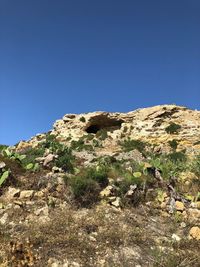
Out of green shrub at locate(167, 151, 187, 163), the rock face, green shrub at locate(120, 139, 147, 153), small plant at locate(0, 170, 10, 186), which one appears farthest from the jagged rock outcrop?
small plant at locate(0, 170, 10, 186)

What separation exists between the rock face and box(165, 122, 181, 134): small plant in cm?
20

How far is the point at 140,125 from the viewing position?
101 feet

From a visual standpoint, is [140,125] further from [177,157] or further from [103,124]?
[177,157]

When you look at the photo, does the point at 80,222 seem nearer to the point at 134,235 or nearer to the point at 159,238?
the point at 134,235

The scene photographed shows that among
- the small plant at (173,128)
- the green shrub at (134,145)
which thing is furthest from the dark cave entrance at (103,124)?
the green shrub at (134,145)

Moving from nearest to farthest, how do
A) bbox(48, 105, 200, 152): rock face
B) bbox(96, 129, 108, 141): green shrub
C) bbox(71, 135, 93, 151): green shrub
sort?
bbox(71, 135, 93, 151): green shrub → bbox(48, 105, 200, 152): rock face → bbox(96, 129, 108, 141): green shrub

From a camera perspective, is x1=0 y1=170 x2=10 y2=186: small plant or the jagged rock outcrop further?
the jagged rock outcrop

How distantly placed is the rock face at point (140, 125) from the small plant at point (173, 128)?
0.64 ft

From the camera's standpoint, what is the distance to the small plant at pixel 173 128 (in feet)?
91.5

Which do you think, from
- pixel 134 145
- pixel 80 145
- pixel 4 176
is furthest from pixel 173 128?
pixel 4 176

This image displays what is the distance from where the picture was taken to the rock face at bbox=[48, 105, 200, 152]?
1068 inches

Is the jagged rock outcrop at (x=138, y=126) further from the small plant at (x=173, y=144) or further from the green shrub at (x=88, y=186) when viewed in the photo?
the green shrub at (x=88, y=186)

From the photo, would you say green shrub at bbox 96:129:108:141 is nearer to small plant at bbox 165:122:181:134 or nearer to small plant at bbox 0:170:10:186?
small plant at bbox 165:122:181:134

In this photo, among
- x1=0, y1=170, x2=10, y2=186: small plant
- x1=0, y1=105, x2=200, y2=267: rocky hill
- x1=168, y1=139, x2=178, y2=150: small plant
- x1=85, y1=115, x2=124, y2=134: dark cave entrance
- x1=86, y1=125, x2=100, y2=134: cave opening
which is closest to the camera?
x1=0, y1=105, x2=200, y2=267: rocky hill
